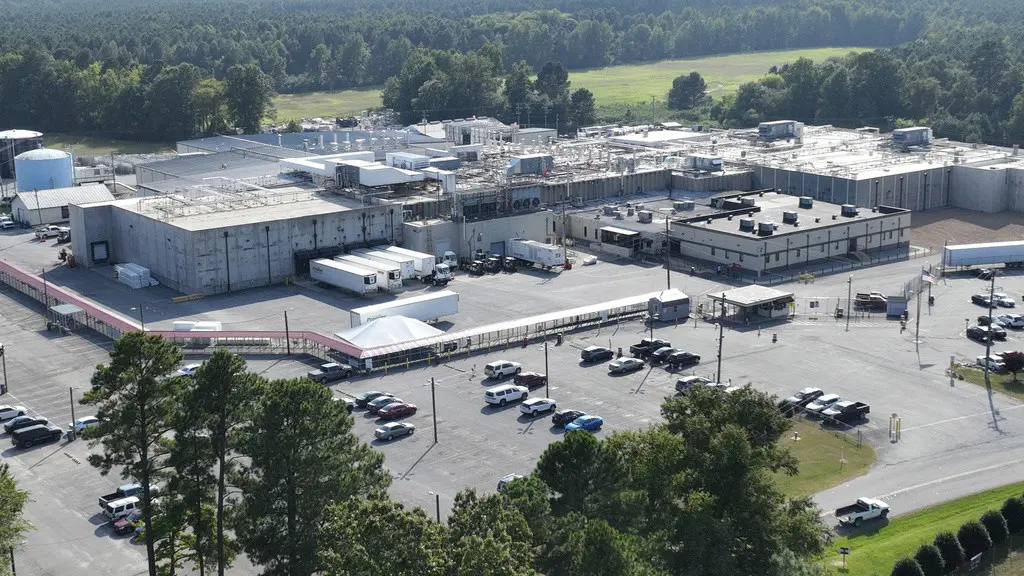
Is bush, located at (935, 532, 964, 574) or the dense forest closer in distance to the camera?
bush, located at (935, 532, 964, 574)

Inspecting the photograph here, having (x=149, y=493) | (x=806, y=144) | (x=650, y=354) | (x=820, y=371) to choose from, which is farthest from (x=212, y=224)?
(x=806, y=144)

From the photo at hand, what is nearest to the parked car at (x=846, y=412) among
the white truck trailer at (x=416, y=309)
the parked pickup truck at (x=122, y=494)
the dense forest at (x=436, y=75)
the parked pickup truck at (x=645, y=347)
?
the parked pickup truck at (x=645, y=347)

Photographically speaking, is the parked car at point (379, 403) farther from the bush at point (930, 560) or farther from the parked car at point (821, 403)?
the bush at point (930, 560)

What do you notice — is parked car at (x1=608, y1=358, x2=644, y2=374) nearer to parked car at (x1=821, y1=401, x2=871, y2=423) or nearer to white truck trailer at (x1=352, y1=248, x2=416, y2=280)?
parked car at (x1=821, y1=401, x2=871, y2=423)

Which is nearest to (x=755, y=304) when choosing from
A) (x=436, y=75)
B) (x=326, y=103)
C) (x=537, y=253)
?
(x=537, y=253)

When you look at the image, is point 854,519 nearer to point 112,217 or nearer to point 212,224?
point 212,224

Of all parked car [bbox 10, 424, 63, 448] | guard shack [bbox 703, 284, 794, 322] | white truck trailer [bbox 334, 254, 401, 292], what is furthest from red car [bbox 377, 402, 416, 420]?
guard shack [bbox 703, 284, 794, 322]
